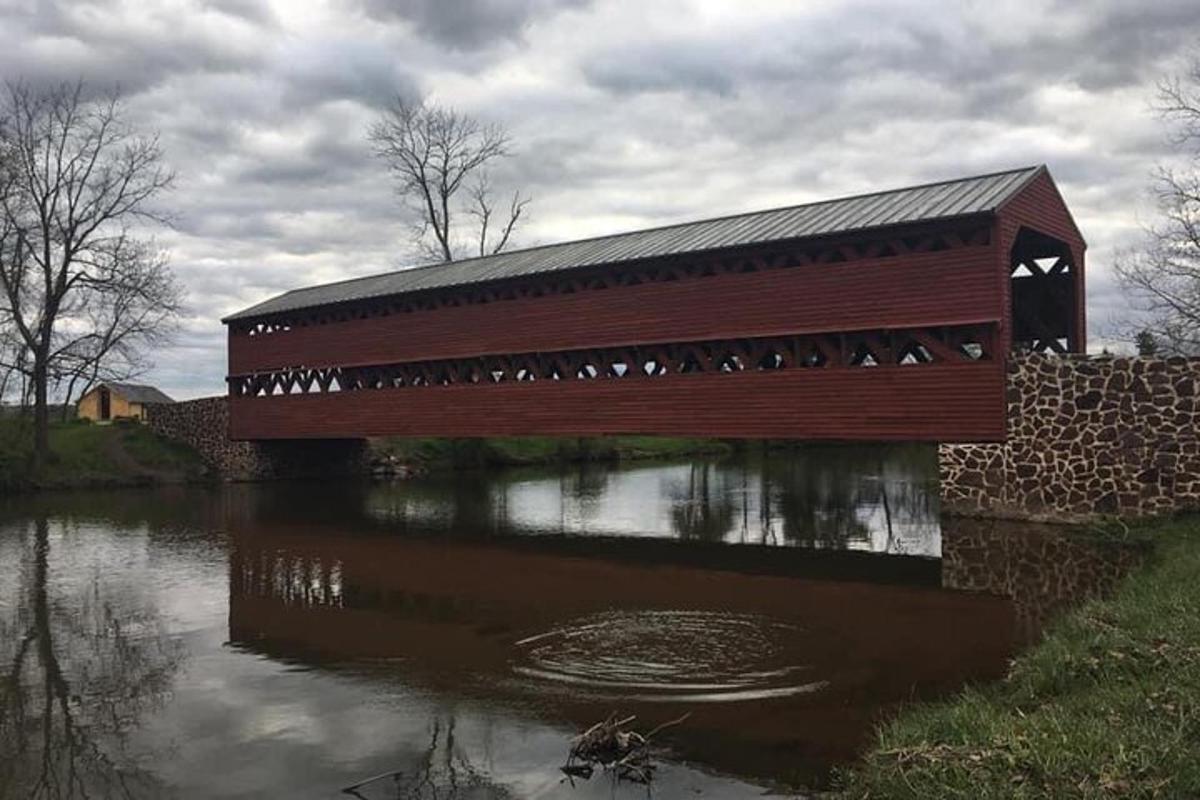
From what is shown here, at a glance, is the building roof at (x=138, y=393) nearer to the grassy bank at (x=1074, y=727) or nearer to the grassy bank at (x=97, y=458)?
the grassy bank at (x=97, y=458)

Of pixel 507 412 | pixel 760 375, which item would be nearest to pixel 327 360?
pixel 507 412

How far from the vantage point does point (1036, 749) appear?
4.54 meters

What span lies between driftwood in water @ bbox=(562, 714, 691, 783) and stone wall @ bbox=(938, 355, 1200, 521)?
482 inches

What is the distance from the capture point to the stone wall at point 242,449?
31.9m

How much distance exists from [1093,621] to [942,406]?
8.90 m

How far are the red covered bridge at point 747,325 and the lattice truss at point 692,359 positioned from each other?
48mm

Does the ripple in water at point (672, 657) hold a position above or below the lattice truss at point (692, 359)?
below

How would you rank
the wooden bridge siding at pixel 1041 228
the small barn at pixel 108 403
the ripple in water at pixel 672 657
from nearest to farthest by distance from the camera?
the ripple in water at pixel 672 657 → the wooden bridge siding at pixel 1041 228 → the small barn at pixel 108 403

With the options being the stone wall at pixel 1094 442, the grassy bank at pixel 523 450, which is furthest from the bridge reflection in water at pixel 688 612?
the grassy bank at pixel 523 450

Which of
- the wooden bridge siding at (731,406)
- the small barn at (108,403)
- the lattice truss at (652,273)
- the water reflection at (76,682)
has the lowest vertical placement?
the water reflection at (76,682)

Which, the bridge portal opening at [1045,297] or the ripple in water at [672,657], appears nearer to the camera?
the ripple in water at [672,657]

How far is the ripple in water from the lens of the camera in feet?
23.6

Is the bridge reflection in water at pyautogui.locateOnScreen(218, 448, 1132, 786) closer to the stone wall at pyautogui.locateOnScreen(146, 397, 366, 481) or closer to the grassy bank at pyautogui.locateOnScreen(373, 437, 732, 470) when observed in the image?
the stone wall at pyautogui.locateOnScreen(146, 397, 366, 481)

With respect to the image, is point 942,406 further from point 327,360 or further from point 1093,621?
point 327,360
